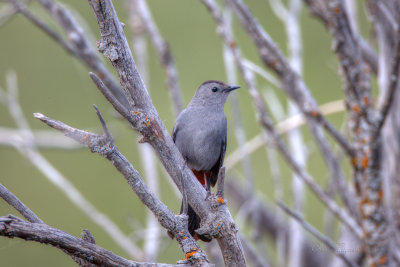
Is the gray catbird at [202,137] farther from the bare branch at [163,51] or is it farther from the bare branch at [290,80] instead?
the bare branch at [290,80]

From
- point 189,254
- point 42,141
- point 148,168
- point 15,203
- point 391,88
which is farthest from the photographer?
point 42,141

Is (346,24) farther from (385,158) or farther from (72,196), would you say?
(72,196)

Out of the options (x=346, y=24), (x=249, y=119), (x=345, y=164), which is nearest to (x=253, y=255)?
(x=346, y=24)

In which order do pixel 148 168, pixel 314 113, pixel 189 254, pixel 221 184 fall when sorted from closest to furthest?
pixel 189 254, pixel 221 184, pixel 314 113, pixel 148 168

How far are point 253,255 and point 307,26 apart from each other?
493 cm

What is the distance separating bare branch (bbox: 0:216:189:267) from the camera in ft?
5.57

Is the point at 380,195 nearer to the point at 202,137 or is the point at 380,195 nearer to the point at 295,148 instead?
the point at 295,148

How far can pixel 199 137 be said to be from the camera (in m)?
3.71

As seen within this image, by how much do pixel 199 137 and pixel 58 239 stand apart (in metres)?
2.02

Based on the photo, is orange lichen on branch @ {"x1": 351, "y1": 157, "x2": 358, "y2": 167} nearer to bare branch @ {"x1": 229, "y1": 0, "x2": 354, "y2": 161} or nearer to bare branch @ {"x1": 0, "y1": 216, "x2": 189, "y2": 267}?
bare branch @ {"x1": 229, "y1": 0, "x2": 354, "y2": 161}

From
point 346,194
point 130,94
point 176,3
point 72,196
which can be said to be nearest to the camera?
point 130,94

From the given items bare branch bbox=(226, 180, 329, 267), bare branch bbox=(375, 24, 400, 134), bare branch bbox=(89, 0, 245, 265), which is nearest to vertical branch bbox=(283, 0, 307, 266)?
bare branch bbox=(375, 24, 400, 134)

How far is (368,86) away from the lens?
303 centimetres

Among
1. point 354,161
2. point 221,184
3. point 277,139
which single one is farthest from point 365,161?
point 221,184
